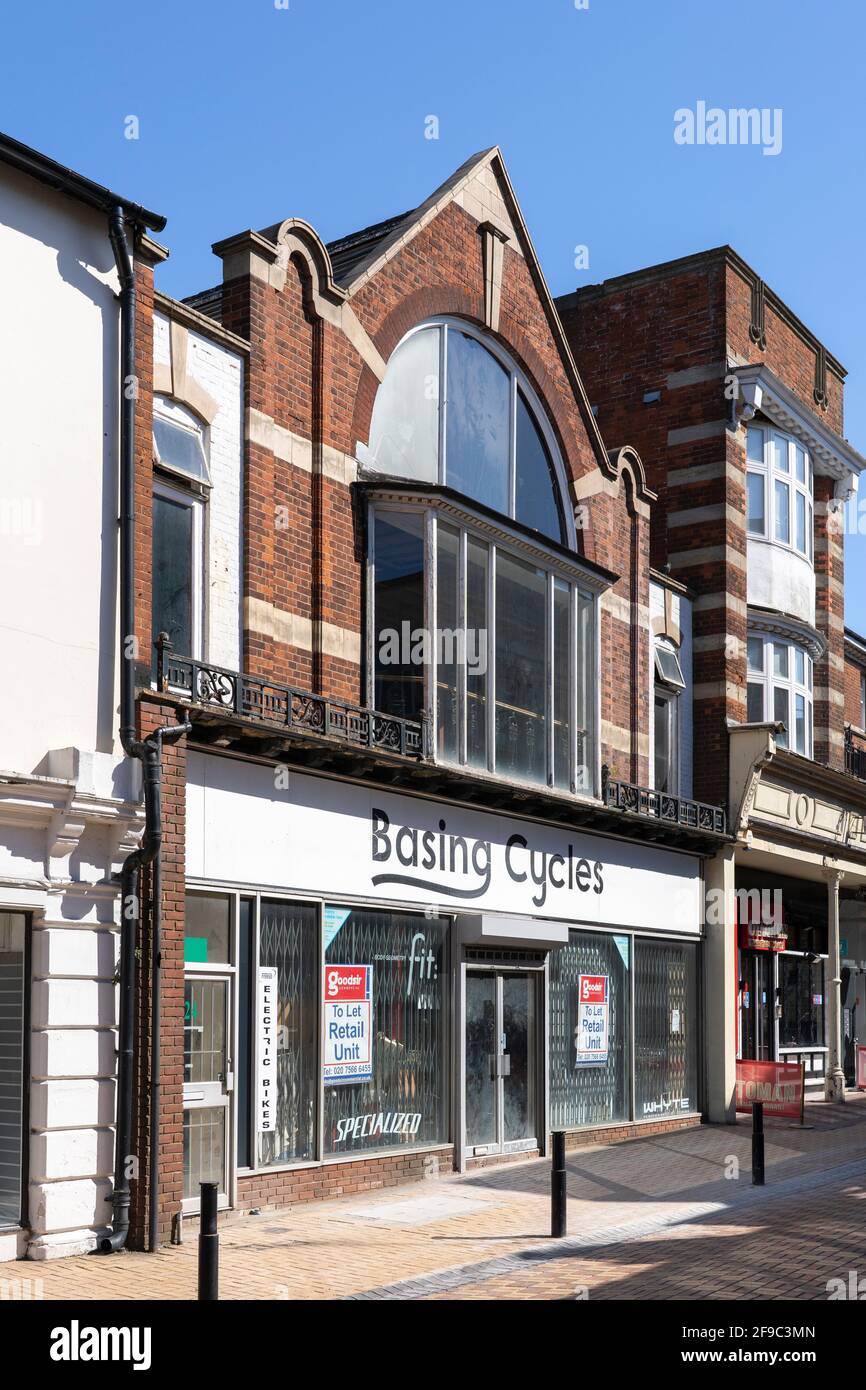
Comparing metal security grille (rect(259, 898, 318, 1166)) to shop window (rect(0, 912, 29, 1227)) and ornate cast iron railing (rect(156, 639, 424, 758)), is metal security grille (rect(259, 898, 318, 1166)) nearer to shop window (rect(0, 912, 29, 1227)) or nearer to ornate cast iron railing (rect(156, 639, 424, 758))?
ornate cast iron railing (rect(156, 639, 424, 758))

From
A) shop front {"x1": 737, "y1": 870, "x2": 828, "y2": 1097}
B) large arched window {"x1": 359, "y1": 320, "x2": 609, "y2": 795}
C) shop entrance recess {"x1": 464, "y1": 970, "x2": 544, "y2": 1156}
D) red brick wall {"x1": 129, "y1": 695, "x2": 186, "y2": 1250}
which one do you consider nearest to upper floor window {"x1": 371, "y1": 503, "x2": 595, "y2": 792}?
large arched window {"x1": 359, "y1": 320, "x2": 609, "y2": 795}

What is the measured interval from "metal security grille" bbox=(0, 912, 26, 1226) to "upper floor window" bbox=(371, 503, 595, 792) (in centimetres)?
583

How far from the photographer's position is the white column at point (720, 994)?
904 inches

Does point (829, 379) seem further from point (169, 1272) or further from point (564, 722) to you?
point (169, 1272)

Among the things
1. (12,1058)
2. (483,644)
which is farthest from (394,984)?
(12,1058)

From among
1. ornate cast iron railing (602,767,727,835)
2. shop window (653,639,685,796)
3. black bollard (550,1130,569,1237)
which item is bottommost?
black bollard (550,1130,569,1237)

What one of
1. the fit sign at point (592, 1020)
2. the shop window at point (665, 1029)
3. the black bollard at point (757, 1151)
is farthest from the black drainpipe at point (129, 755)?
the shop window at point (665, 1029)

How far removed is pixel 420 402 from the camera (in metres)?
18.0

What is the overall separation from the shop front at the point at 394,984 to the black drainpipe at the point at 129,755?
115cm

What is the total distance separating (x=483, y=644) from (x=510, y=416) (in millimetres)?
3725

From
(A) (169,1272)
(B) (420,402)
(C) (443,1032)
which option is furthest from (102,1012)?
(B) (420,402)

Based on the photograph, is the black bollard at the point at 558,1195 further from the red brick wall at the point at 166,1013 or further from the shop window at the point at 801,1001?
the shop window at the point at 801,1001

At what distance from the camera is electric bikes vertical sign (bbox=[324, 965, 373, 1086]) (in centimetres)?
1505

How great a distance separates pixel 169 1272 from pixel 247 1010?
11.2 ft
